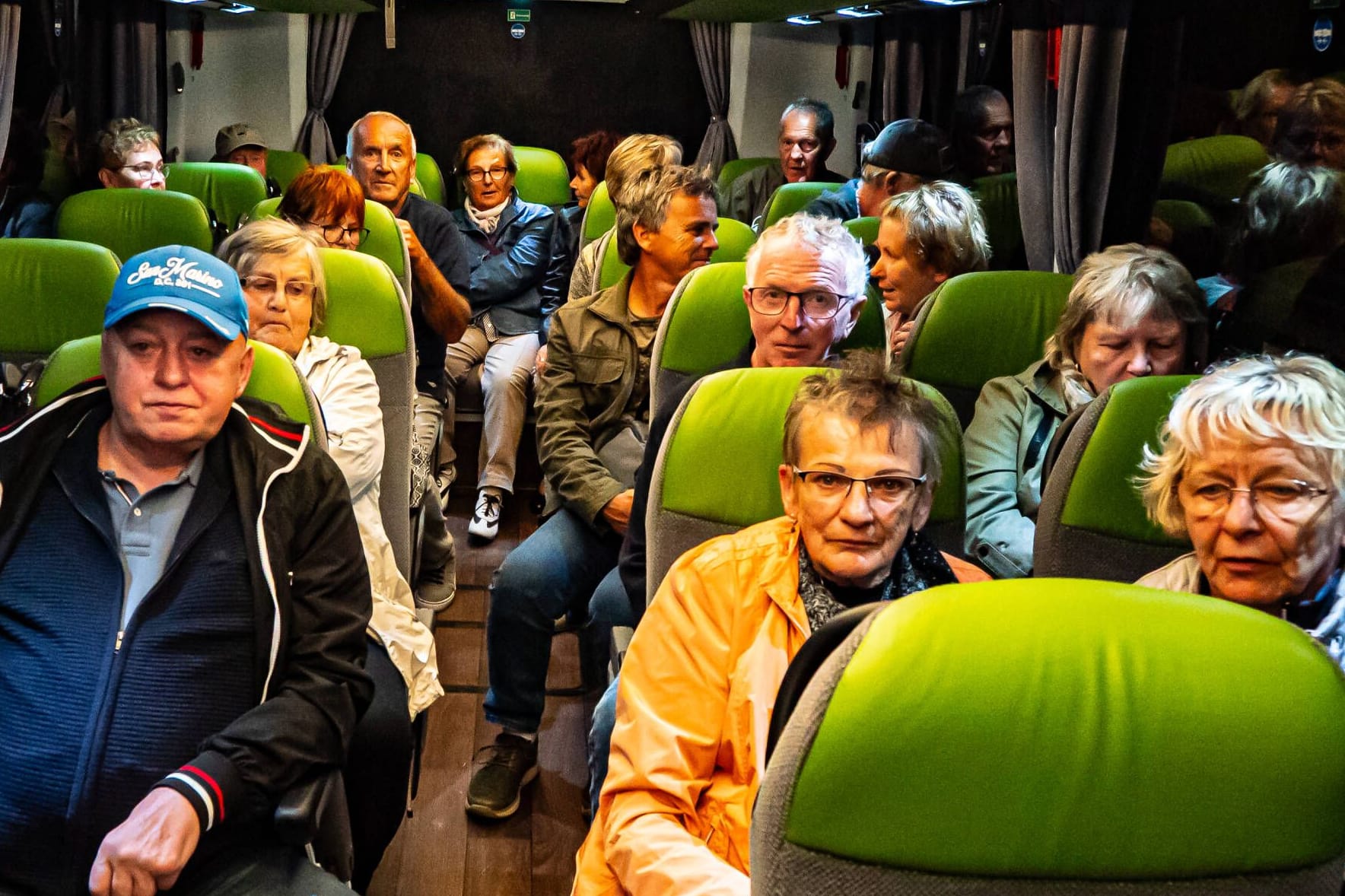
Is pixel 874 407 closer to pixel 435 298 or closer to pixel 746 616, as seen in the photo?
pixel 746 616

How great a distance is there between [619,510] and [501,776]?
65 centimetres

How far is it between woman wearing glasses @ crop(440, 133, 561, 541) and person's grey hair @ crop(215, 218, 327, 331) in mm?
1655

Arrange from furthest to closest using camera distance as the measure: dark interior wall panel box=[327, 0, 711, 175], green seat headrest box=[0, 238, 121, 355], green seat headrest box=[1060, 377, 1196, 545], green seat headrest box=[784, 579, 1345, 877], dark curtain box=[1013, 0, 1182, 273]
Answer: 1. dark interior wall panel box=[327, 0, 711, 175]
2. dark curtain box=[1013, 0, 1182, 273]
3. green seat headrest box=[0, 238, 121, 355]
4. green seat headrest box=[1060, 377, 1196, 545]
5. green seat headrest box=[784, 579, 1345, 877]

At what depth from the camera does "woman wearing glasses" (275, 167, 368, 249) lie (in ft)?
12.6

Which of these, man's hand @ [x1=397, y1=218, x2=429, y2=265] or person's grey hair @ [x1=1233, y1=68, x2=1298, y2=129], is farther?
man's hand @ [x1=397, y1=218, x2=429, y2=265]

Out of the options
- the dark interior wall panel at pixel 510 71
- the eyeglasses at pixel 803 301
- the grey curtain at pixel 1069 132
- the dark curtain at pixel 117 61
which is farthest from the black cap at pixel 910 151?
the dark interior wall panel at pixel 510 71

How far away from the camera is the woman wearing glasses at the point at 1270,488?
1770 mm

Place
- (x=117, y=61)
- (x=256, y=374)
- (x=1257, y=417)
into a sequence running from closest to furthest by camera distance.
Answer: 1. (x=1257, y=417)
2. (x=256, y=374)
3. (x=117, y=61)

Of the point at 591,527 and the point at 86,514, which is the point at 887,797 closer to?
the point at 86,514

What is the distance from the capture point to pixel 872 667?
1160 millimetres

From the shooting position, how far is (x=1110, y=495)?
2207 mm

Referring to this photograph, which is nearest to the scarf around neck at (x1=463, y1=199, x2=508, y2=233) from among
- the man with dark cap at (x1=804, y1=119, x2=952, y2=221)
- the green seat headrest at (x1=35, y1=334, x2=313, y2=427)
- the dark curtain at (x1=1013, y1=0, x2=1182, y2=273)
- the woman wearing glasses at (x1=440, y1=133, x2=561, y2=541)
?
the woman wearing glasses at (x1=440, y1=133, x2=561, y2=541)

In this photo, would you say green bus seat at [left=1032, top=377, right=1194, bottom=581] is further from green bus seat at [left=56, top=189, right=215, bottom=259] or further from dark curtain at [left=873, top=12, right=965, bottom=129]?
dark curtain at [left=873, top=12, right=965, bottom=129]

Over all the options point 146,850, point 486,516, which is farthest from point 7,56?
point 146,850
